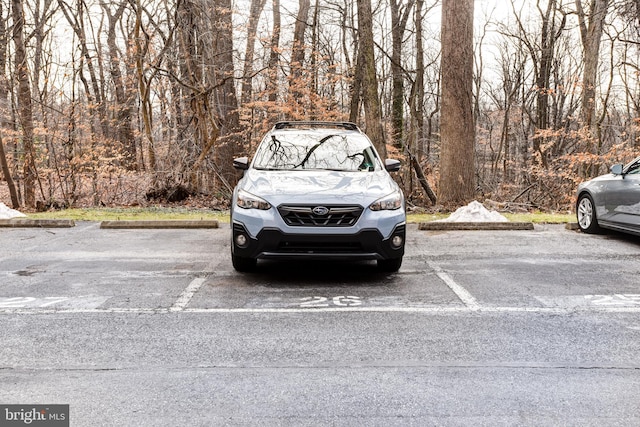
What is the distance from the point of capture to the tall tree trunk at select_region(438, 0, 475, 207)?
13.6 m

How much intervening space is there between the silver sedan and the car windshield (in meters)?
4.40

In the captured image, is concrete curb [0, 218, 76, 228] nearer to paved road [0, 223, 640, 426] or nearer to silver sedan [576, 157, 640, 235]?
paved road [0, 223, 640, 426]

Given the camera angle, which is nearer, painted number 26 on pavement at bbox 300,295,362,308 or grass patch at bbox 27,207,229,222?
painted number 26 on pavement at bbox 300,295,362,308

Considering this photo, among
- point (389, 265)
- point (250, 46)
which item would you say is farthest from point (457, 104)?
point (250, 46)

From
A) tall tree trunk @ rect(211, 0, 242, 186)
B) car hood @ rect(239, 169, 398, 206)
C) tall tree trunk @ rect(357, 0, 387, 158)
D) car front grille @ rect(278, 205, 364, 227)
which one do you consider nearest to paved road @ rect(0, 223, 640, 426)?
car front grille @ rect(278, 205, 364, 227)

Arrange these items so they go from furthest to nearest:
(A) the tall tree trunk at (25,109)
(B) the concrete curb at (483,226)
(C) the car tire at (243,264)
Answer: (A) the tall tree trunk at (25,109) < (B) the concrete curb at (483,226) < (C) the car tire at (243,264)

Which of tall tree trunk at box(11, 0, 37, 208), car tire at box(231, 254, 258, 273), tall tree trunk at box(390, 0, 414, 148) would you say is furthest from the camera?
tall tree trunk at box(390, 0, 414, 148)

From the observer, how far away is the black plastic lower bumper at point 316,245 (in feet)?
20.5

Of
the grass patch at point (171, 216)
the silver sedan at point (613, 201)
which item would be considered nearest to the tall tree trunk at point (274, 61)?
the grass patch at point (171, 216)

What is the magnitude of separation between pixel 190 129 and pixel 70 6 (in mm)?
9083

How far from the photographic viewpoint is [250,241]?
6414 mm

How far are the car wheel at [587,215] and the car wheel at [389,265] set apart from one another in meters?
5.12

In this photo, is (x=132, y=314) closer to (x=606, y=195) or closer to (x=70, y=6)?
(x=606, y=195)

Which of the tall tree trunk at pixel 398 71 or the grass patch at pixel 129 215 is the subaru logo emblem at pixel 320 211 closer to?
the grass patch at pixel 129 215
